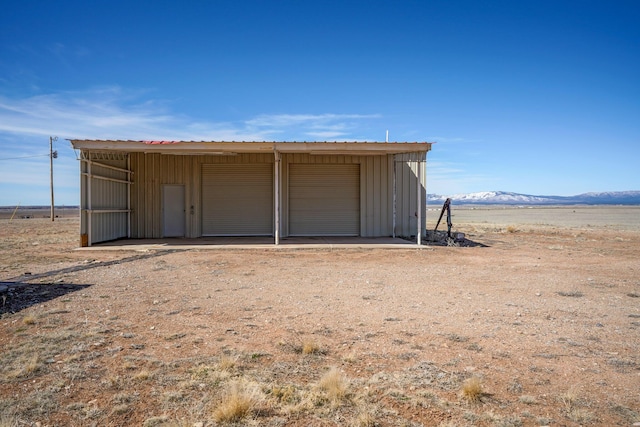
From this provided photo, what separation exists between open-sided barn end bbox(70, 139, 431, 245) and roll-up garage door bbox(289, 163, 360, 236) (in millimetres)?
40

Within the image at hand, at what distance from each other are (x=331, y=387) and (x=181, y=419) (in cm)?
123

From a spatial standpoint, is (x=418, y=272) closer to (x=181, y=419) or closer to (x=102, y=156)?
(x=181, y=419)

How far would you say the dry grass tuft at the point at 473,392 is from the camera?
3.86 m

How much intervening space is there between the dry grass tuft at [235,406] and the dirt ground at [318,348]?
0.05 ft

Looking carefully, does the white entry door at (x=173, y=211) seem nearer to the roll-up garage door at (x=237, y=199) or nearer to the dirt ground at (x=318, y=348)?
the roll-up garage door at (x=237, y=199)

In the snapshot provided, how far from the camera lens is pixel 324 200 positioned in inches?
738

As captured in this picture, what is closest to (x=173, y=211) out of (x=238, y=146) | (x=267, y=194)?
(x=267, y=194)

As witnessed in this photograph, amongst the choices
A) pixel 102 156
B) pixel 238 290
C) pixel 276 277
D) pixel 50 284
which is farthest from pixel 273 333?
pixel 102 156

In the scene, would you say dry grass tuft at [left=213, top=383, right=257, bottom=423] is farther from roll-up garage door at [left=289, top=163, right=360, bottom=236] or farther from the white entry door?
the white entry door

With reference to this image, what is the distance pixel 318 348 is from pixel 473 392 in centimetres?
174

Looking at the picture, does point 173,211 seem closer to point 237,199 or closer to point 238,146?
point 237,199

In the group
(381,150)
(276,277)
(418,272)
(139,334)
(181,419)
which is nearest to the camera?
(181,419)

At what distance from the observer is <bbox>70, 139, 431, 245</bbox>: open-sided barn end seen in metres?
18.1

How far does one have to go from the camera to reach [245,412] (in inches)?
141
